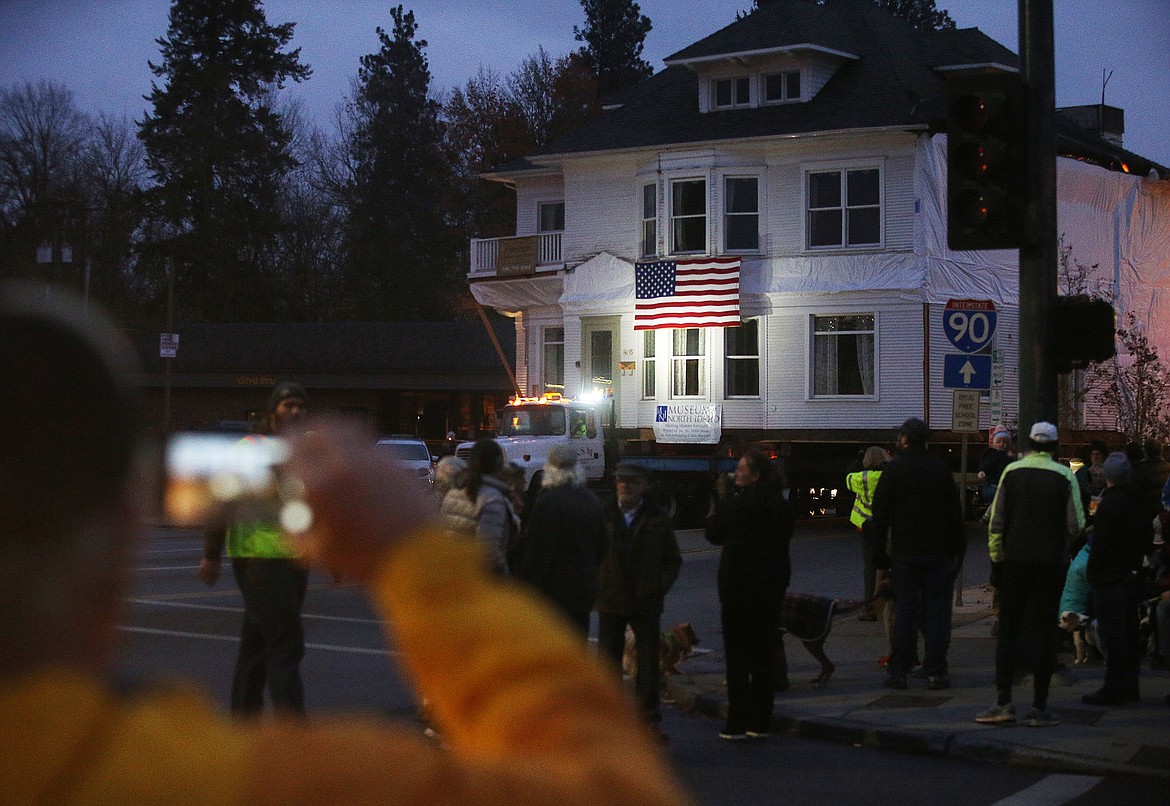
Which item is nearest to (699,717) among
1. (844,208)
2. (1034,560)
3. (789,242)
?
(1034,560)

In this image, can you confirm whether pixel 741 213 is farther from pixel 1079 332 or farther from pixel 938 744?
pixel 938 744

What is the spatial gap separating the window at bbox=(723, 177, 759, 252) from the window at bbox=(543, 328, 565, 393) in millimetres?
5510

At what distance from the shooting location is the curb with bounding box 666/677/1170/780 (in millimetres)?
8719

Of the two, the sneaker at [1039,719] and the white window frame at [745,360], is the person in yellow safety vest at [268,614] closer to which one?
the sneaker at [1039,719]

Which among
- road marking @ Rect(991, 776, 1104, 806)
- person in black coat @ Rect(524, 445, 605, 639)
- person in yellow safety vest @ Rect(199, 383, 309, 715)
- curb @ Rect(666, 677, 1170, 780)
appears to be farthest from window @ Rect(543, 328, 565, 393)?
person in yellow safety vest @ Rect(199, 383, 309, 715)

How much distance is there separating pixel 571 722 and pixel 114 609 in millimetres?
388

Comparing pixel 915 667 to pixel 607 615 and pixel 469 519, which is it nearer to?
pixel 607 615

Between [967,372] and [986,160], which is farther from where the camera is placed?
[967,372]

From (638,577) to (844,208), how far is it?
2325 cm

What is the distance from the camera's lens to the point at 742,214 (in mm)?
32469

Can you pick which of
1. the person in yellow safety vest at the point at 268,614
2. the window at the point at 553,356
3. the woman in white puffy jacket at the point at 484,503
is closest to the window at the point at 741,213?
the window at the point at 553,356

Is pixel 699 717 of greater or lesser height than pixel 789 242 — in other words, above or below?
below

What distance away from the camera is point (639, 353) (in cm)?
3325

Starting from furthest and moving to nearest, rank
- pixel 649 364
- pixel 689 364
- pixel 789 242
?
1. pixel 649 364
2. pixel 689 364
3. pixel 789 242
